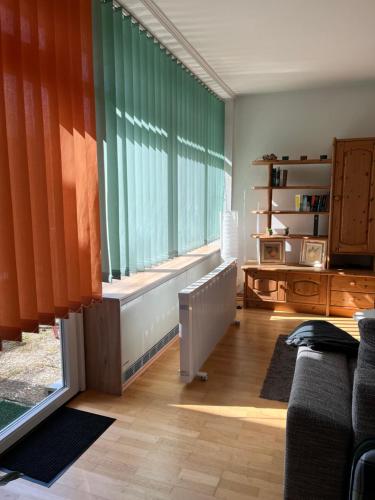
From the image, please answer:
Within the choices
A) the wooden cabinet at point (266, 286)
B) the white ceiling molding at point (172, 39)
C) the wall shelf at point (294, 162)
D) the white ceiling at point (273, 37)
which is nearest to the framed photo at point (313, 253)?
the wooden cabinet at point (266, 286)

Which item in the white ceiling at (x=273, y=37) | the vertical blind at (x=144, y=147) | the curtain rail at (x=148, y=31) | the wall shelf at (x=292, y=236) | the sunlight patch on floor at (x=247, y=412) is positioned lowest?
the sunlight patch on floor at (x=247, y=412)

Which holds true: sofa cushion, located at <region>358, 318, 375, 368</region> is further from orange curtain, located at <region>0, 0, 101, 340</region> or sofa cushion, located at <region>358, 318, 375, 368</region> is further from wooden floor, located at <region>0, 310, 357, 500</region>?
orange curtain, located at <region>0, 0, 101, 340</region>

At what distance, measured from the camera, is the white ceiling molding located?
255 centimetres

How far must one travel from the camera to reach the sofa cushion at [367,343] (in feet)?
5.09

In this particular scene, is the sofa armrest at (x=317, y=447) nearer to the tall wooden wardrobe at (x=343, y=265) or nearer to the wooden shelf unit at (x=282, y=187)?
the tall wooden wardrobe at (x=343, y=265)

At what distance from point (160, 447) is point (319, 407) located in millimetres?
971

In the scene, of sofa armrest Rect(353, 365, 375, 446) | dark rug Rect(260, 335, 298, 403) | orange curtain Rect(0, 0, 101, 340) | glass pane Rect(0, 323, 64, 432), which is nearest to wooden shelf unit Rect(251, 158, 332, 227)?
dark rug Rect(260, 335, 298, 403)

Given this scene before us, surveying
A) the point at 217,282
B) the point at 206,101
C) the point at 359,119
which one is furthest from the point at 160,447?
the point at 359,119

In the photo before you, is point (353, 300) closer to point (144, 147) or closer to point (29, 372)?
point (144, 147)

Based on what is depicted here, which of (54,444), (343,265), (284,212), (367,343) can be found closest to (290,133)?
(284,212)

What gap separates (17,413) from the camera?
2234 millimetres

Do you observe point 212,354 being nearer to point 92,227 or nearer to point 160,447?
point 160,447

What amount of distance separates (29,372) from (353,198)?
11.8 feet

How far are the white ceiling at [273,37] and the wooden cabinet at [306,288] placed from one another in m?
2.16
